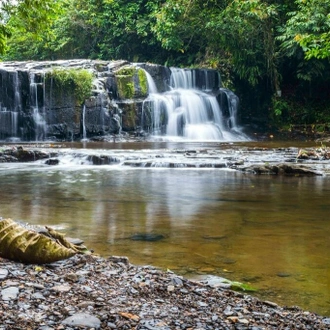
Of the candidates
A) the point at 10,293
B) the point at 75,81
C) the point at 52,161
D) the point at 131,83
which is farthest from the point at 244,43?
the point at 10,293

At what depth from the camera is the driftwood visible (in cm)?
336

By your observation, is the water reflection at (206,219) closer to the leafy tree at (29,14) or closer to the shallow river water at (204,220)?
the shallow river water at (204,220)

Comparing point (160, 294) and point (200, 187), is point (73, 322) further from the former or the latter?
point (200, 187)

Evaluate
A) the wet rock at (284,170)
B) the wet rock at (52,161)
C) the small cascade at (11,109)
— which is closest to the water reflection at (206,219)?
the wet rock at (284,170)

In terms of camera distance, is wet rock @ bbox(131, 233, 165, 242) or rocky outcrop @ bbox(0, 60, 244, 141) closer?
wet rock @ bbox(131, 233, 165, 242)

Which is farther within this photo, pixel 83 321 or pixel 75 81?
pixel 75 81

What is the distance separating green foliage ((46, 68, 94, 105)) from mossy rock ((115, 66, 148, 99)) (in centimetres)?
150

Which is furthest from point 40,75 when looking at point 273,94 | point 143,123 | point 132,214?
point 132,214

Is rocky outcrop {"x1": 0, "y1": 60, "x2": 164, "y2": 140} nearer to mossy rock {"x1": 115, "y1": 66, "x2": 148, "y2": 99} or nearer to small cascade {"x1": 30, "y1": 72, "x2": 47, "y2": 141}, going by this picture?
small cascade {"x1": 30, "y1": 72, "x2": 47, "y2": 141}

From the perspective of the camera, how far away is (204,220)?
18.9ft

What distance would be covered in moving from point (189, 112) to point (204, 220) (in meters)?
17.9

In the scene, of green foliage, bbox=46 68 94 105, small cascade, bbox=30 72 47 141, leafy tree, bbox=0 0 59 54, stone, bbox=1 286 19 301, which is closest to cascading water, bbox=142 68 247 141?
green foliage, bbox=46 68 94 105

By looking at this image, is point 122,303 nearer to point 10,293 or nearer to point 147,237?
point 10,293

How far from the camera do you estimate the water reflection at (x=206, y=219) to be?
3.84 m
